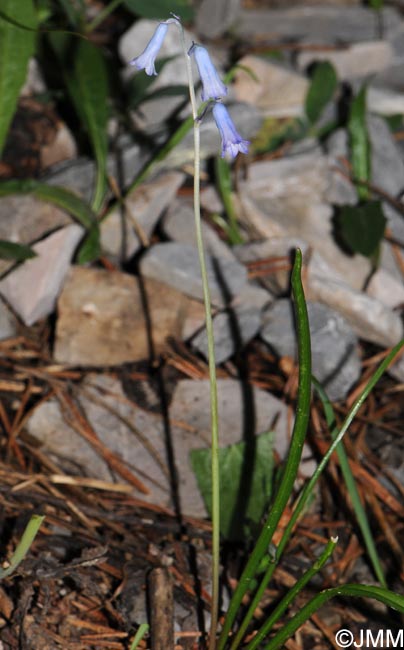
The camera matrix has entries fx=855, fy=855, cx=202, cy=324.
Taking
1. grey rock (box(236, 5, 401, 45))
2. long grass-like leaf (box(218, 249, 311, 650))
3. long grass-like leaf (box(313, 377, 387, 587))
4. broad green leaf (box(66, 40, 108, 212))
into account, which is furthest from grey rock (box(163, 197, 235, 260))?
grey rock (box(236, 5, 401, 45))

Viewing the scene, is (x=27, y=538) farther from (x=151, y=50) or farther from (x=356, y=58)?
(x=356, y=58)

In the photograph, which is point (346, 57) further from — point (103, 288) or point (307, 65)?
point (103, 288)

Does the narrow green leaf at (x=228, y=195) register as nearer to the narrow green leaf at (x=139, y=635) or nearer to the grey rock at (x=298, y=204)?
the grey rock at (x=298, y=204)

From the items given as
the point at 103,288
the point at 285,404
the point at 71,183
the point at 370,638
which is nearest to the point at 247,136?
the point at 71,183

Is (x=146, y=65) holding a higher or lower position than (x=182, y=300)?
higher

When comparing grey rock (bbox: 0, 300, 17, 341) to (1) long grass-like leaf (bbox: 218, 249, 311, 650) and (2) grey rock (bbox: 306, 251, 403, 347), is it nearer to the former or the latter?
(2) grey rock (bbox: 306, 251, 403, 347)

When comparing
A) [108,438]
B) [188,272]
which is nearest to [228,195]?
[188,272]
